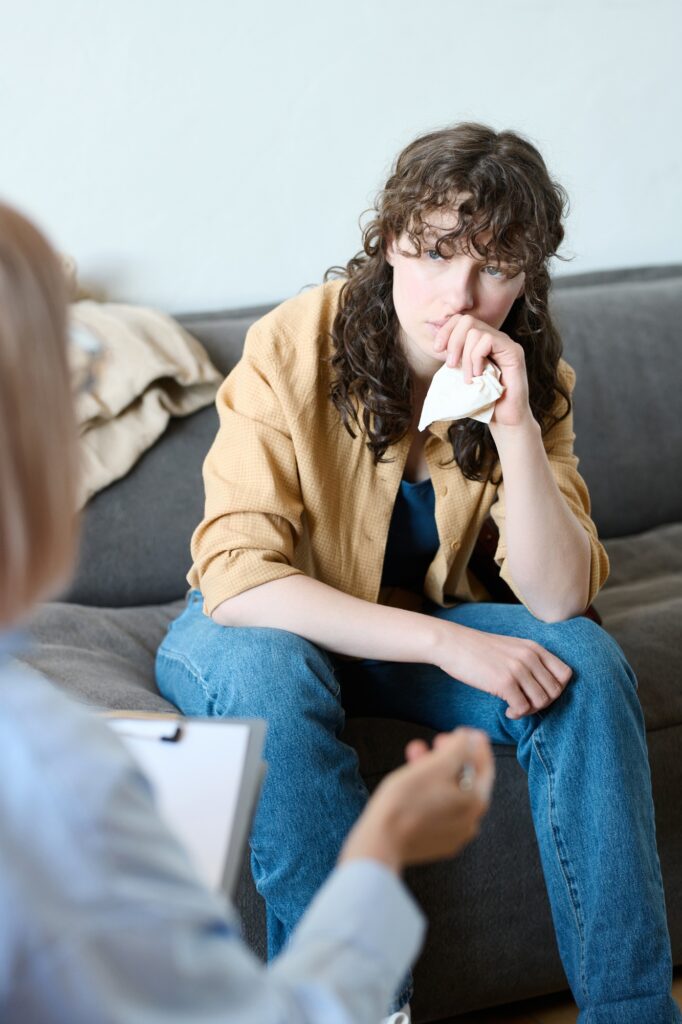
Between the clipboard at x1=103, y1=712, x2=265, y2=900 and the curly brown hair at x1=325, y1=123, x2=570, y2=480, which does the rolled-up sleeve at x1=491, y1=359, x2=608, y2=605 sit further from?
the clipboard at x1=103, y1=712, x2=265, y2=900

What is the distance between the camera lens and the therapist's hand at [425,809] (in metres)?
0.68

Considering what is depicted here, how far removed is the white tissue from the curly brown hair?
10cm

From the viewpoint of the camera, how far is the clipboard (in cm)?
74

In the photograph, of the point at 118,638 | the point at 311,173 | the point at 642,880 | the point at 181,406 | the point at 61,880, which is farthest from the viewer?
the point at 311,173

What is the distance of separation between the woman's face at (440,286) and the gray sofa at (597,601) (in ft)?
1.80

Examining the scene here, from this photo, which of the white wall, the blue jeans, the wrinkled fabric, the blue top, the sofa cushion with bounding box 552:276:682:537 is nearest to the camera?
the blue jeans

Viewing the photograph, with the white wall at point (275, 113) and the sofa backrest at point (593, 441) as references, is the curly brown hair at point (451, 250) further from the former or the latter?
the white wall at point (275, 113)

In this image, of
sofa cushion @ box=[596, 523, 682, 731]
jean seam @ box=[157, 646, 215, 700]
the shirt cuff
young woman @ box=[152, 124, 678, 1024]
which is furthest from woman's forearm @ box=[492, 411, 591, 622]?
the shirt cuff

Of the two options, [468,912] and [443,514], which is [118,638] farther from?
[468,912]

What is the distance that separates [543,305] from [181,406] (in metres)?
0.76

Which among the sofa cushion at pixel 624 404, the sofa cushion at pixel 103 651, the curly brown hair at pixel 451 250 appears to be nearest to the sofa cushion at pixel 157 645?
the sofa cushion at pixel 103 651

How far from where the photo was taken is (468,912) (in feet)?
4.77

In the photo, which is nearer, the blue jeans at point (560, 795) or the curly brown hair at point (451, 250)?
the blue jeans at point (560, 795)

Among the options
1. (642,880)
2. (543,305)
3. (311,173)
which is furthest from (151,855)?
(311,173)
